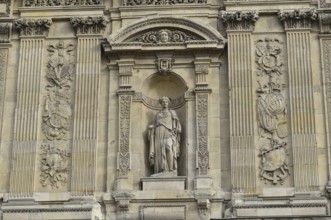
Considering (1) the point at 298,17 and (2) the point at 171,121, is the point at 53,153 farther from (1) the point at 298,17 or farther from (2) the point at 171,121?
(1) the point at 298,17

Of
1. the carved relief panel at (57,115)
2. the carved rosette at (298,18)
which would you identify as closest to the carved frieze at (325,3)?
the carved rosette at (298,18)

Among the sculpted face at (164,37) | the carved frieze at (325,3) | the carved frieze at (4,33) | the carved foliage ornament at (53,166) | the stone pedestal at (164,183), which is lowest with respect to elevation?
the stone pedestal at (164,183)

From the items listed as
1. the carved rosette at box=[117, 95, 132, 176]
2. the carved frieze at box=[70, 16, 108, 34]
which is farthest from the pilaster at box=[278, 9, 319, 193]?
the carved frieze at box=[70, 16, 108, 34]

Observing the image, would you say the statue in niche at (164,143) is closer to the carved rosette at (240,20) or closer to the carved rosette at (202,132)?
the carved rosette at (202,132)

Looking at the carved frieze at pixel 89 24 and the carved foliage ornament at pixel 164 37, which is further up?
the carved frieze at pixel 89 24

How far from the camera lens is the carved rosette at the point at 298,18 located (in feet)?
71.0

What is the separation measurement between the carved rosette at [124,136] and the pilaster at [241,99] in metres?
2.52

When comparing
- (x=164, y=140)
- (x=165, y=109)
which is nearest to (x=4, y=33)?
(x=165, y=109)

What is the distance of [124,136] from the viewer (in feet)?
68.6

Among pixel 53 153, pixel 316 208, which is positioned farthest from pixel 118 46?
pixel 316 208

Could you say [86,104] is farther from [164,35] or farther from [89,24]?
[164,35]

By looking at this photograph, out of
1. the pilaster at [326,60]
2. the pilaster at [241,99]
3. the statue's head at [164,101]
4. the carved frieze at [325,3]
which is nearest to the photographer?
the pilaster at [241,99]

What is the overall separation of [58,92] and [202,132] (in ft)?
12.4

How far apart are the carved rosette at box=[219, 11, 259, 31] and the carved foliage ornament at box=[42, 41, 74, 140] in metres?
4.02
